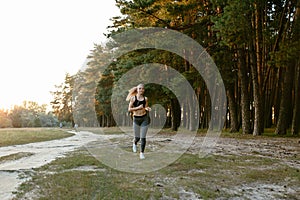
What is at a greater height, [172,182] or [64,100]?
[64,100]

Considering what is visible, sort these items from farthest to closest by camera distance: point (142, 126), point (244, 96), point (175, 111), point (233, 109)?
point (175, 111)
point (233, 109)
point (244, 96)
point (142, 126)

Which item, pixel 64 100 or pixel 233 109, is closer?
pixel 233 109

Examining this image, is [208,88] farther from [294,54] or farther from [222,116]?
[294,54]

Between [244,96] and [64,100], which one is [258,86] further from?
[64,100]

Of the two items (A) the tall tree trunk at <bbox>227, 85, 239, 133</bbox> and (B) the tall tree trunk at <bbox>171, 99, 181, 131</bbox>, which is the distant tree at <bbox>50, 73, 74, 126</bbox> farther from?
(A) the tall tree trunk at <bbox>227, 85, 239, 133</bbox>

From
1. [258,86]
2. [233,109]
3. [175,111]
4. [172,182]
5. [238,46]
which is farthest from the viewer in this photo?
[175,111]

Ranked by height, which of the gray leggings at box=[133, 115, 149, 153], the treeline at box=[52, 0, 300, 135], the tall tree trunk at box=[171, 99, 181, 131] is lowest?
the gray leggings at box=[133, 115, 149, 153]

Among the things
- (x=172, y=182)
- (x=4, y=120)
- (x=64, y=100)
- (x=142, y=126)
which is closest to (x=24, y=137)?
(x=142, y=126)

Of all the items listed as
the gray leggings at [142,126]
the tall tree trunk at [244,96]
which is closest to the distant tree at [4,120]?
the tall tree trunk at [244,96]

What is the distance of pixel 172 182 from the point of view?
5312mm

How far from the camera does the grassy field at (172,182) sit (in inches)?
176

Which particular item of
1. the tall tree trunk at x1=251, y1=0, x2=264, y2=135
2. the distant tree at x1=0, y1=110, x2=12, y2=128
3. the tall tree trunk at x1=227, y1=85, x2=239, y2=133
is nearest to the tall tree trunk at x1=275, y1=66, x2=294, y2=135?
the tall tree trunk at x1=251, y1=0, x2=264, y2=135

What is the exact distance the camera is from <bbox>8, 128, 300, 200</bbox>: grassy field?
14.7 feet

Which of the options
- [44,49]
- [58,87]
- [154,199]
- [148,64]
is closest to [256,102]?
[148,64]
